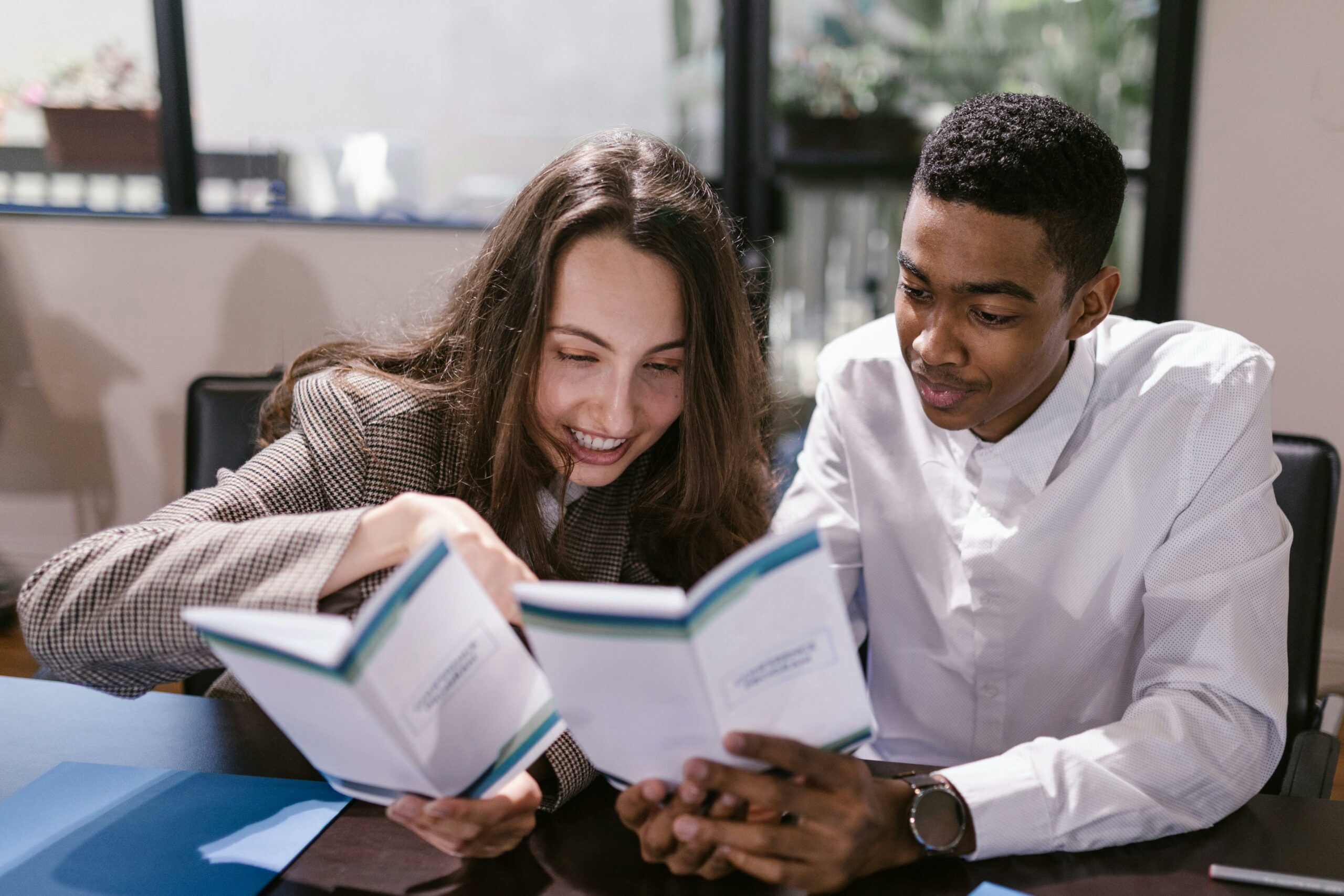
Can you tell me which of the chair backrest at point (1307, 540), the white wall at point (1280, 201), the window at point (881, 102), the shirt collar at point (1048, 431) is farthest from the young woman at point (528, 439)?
the white wall at point (1280, 201)

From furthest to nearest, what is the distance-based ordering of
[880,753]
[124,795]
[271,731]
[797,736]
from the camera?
[880,753] < [271,731] < [124,795] < [797,736]

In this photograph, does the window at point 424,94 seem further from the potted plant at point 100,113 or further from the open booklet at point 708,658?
the open booklet at point 708,658

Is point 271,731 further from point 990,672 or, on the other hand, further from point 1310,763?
point 1310,763

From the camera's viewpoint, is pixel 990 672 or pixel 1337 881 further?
pixel 990 672

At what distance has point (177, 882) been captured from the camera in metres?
0.84

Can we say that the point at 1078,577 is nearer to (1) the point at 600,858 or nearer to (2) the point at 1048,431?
(2) the point at 1048,431

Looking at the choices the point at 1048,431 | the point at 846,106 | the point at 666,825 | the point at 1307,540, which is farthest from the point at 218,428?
the point at 846,106

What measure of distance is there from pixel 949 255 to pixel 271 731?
878 millimetres

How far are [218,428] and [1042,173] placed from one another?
117 centimetres

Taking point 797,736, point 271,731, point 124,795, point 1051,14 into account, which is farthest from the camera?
point 1051,14

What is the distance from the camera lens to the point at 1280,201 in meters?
2.90

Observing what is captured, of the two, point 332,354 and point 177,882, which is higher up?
point 332,354

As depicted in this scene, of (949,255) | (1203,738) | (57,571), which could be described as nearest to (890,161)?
(949,255)

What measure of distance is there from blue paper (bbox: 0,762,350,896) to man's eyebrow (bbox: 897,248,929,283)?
0.81 m
